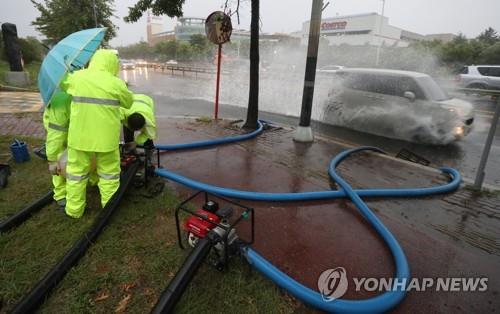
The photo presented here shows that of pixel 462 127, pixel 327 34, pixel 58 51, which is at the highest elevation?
pixel 327 34

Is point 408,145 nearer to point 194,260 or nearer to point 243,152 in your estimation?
point 243,152

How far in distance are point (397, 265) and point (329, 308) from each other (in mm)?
900

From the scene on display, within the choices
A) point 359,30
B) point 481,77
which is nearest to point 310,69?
point 481,77

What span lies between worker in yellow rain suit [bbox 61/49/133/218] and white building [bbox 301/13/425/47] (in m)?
58.2

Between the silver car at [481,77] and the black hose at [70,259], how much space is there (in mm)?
20726

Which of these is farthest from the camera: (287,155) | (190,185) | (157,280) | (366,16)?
(366,16)

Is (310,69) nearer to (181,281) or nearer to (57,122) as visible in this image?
(57,122)

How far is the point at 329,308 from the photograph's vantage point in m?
2.08

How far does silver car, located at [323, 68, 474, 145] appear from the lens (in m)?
6.71

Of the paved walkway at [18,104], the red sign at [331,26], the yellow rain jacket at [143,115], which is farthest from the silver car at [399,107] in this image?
the red sign at [331,26]

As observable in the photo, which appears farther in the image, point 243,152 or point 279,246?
point 243,152

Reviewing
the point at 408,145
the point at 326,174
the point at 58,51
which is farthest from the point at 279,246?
the point at 408,145

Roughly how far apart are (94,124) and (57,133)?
73 cm

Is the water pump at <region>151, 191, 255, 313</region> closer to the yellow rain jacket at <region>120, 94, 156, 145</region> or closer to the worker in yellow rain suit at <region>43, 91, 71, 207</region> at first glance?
the yellow rain jacket at <region>120, 94, 156, 145</region>
